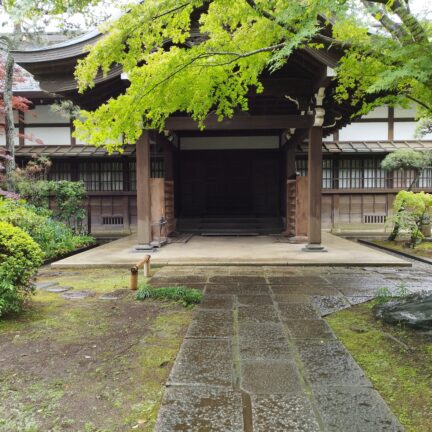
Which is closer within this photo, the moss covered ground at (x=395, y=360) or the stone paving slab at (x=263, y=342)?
the moss covered ground at (x=395, y=360)

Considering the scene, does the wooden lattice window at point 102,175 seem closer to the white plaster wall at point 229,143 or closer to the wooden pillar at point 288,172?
the white plaster wall at point 229,143

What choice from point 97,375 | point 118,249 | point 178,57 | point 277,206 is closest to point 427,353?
point 97,375

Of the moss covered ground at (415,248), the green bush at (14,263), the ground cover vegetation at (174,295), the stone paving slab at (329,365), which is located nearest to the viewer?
the stone paving slab at (329,365)

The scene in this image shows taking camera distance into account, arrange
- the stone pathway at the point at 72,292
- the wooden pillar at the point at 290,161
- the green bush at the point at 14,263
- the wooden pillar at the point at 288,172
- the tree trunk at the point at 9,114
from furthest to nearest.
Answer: the wooden pillar at the point at 290,161 → the wooden pillar at the point at 288,172 → the tree trunk at the point at 9,114 → the stone pathway at the point at 72,292 → the green bush at the point at 14,263

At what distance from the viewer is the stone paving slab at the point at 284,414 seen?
2107 mm

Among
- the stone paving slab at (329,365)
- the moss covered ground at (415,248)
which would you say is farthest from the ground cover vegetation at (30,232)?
the moss covered ground at (415,248)

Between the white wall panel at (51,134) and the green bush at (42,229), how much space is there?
536 centimetres

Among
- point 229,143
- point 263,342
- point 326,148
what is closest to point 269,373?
point 263,342

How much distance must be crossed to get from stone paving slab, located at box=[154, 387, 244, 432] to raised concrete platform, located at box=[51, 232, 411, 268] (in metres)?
5.14

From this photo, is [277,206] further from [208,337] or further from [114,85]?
[208,337]

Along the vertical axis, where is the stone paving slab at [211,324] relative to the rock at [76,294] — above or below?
above

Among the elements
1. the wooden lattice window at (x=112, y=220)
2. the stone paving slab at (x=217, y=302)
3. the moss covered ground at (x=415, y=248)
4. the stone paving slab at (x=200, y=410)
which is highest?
the wooden lattice window at (x=112, y=220)

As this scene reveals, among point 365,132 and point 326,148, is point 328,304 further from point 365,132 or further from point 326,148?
point 365,132

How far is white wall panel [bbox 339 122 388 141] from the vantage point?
1512 centimetres
